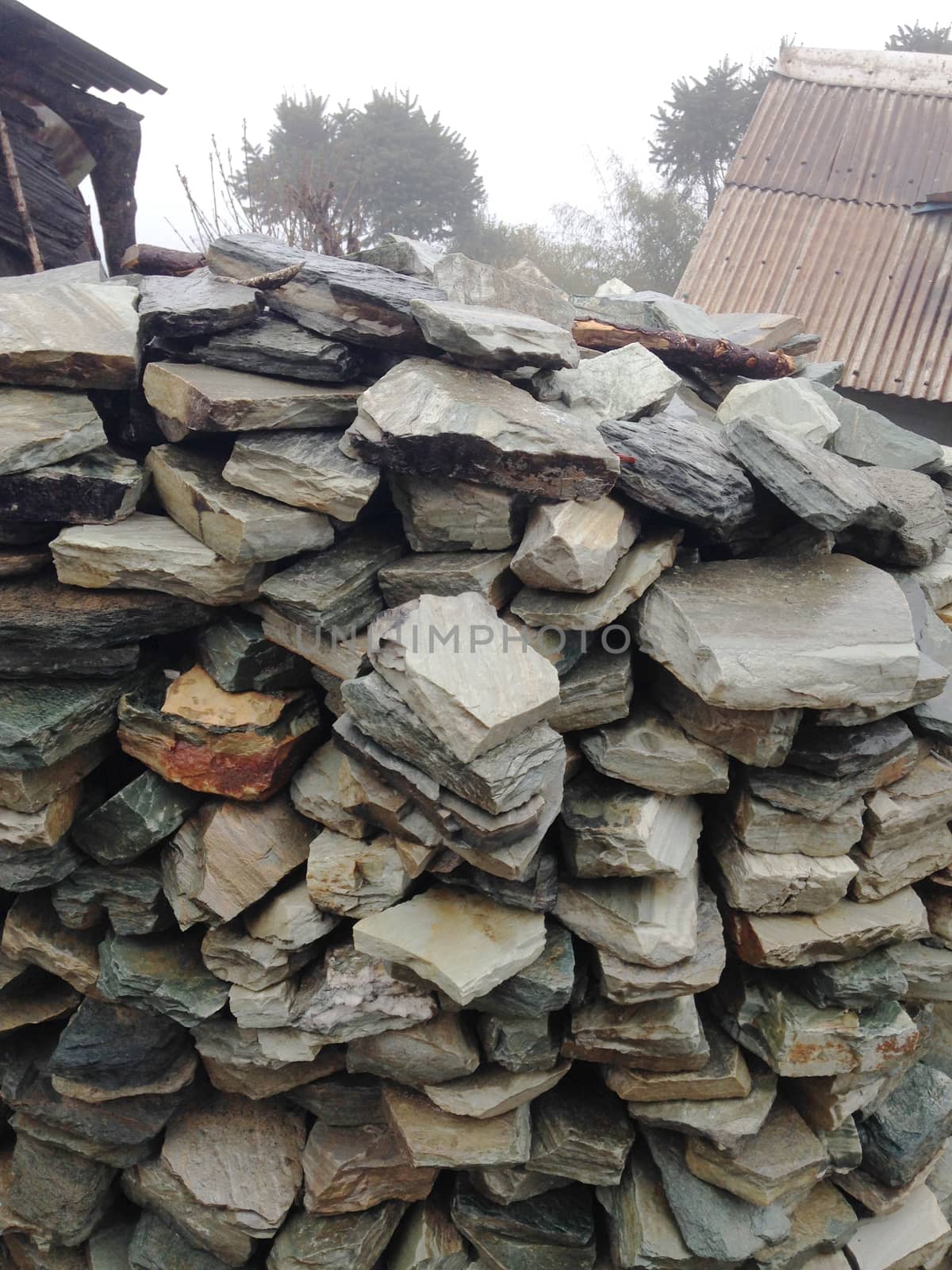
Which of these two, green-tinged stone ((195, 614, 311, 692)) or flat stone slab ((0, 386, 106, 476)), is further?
green-tinged stone ((195, 614, 311, 692))

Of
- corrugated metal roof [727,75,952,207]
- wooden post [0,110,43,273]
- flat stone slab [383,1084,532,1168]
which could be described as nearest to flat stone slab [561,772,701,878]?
flat stone slab [383,1084,532,1168]

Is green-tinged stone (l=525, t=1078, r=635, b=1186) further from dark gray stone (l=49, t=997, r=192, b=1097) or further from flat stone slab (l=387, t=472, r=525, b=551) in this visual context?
flat stone slab (l=387, t=472, r=525, b=551)

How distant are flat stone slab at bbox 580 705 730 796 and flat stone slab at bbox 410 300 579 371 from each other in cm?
135

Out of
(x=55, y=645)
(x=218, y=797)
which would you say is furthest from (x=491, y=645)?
(x=55, y=645)

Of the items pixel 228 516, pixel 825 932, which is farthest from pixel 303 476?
pixel 825 932

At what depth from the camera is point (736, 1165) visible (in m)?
2.94

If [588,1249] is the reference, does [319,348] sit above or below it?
above

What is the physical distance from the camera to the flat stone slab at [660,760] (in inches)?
107

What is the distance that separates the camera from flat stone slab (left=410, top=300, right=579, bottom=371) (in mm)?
2766

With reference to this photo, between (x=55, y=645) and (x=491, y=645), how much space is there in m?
1.46

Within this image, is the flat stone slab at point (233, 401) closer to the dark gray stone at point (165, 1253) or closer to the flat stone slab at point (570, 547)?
the flat stone slab at point (570, 547)

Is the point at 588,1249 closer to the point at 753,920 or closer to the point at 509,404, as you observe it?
the point at 753,920

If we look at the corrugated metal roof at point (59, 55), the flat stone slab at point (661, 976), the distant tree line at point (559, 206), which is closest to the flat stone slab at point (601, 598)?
the flat stone slab at point (661, 976)

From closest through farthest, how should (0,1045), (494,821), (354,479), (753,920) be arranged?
1. (494,821)
2. (354,479)
3. (753,920)
4. (0,1045)
